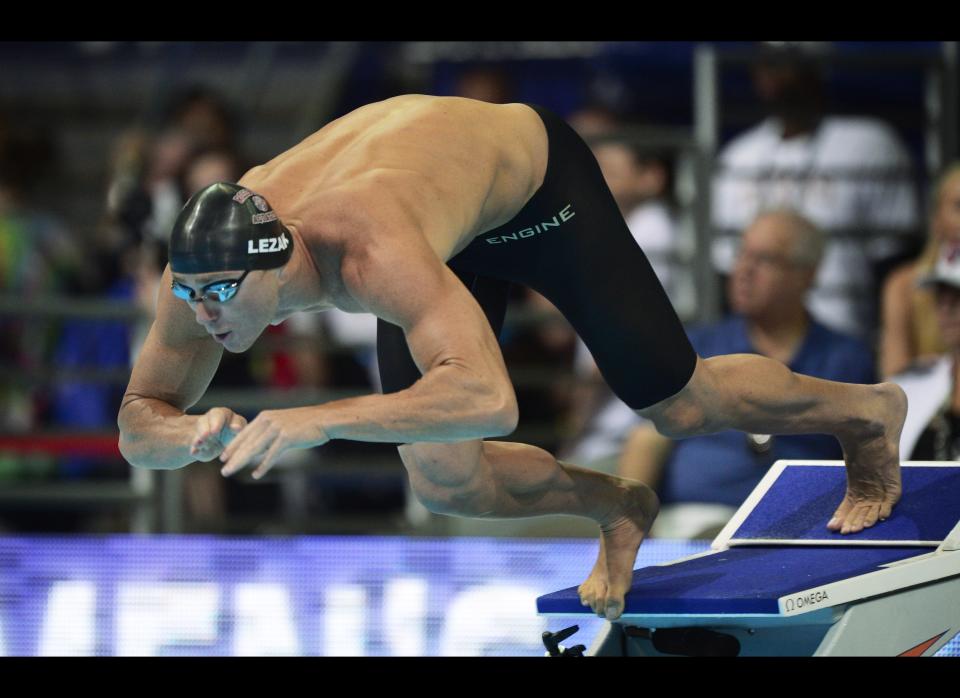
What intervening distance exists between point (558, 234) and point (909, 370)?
9.12 feet

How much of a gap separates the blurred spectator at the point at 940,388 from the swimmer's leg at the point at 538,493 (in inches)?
74.2

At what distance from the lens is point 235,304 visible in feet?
11.4

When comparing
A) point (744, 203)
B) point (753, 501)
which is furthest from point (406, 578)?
point (744, 203)

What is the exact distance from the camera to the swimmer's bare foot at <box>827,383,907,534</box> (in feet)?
14.9

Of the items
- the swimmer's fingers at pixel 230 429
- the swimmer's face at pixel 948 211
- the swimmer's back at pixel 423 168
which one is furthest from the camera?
the swimmer's face at pixel 948 211

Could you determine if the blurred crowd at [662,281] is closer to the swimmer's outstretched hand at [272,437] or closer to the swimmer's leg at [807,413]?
the swimmer's leg at [807,413]

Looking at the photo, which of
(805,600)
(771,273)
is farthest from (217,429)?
(771,273)

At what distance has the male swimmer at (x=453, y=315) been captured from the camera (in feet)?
11.0

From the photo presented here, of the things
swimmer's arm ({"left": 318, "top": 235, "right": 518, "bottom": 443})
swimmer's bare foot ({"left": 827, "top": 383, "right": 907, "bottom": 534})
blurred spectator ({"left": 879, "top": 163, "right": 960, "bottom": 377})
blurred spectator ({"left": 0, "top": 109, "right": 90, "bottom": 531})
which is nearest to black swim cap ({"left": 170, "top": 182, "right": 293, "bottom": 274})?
swimmer's arm ({"left": 318, "top": 235, "right": 518, "bottom": 443})

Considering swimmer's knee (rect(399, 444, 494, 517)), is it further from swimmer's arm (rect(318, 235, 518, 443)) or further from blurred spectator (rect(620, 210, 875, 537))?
blurred spectator (rect(620, 210, 875, 537))

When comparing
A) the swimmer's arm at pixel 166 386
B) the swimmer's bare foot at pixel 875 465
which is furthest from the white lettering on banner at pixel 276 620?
the swimmer's arm at pixel 166 386

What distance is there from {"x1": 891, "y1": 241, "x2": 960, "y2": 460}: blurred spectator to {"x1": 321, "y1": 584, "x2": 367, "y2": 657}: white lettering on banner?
7.98 feet
